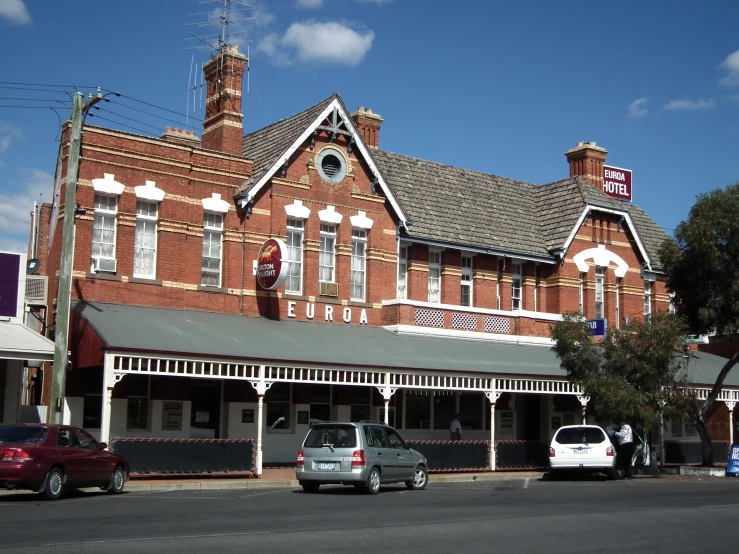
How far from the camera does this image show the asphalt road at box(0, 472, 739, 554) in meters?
11.6

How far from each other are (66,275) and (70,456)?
506 cm

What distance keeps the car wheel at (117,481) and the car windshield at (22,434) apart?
2.14 meters

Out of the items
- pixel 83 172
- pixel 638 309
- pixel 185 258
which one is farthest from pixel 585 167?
pixel 83 172

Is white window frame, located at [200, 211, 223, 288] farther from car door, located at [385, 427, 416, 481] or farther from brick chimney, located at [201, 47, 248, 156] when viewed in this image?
car door, located at [385, 427, 416, 481]

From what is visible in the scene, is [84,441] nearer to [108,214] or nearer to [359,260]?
[108,214]

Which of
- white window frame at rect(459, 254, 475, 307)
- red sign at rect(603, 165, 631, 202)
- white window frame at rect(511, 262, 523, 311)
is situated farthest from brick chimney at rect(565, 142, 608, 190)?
white window frame at rect(459, 254, 475, 307)

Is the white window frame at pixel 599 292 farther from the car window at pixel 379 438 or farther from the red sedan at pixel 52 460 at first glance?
the red sedan at pixel 52 460

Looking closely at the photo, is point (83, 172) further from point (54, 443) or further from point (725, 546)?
point (725, 546)

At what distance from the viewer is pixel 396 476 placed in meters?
20.9

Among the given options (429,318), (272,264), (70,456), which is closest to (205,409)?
(272,264)

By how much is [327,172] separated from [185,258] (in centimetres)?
535

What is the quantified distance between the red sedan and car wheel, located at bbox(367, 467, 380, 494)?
16.5 feet

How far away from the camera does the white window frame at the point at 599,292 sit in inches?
1374

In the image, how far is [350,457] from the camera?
1956cm
